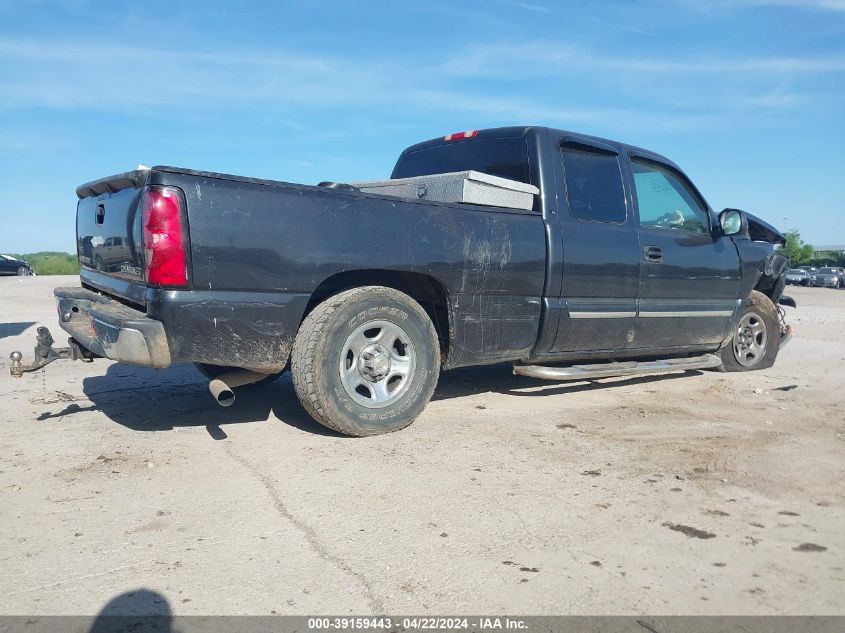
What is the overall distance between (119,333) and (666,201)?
14.6 feet

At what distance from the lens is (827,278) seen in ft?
137

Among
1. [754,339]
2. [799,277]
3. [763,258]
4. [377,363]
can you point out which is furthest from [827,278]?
[377,363]

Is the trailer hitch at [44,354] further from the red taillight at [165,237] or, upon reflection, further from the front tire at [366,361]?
the front tire at [366,361]

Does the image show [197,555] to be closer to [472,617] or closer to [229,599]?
[229,599]

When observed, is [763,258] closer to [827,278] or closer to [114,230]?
[114,230]

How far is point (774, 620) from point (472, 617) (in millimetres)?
971

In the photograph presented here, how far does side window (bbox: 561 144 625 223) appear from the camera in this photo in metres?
5.24

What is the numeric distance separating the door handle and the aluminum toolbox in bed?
1130mm

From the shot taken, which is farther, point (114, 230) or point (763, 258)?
point (763, 258)

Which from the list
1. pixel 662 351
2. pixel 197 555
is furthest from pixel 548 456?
pixel 662 351

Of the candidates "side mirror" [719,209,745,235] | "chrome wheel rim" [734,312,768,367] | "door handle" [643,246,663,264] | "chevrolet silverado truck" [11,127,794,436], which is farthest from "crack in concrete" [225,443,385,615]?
"chrome wheel rim" [734,312,768,367]

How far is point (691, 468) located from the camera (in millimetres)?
3789

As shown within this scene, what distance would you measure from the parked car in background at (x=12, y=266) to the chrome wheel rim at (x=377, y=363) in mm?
34645

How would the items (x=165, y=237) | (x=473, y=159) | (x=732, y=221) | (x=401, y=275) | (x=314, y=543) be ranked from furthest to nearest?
1. (x=732, y=221)
2. (x=473, y=159)
3. (x=401, y=275)
4. (x=165, y=237)
5. (x=314, y=543)
